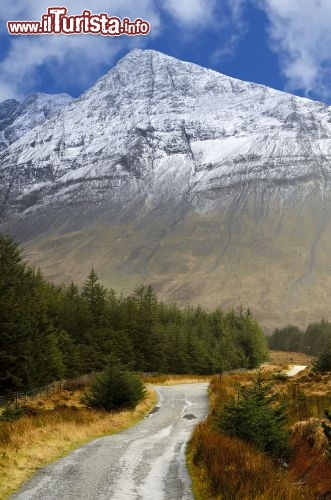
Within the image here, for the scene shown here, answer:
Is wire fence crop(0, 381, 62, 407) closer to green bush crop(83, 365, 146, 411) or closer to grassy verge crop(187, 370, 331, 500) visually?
green bush crop(83, 365, 146, 411)

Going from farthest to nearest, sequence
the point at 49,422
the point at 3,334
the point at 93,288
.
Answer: the point at 93,288, the point at 3,334, the point at 49,422

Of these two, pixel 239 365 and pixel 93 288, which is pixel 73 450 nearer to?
pixel 93 288

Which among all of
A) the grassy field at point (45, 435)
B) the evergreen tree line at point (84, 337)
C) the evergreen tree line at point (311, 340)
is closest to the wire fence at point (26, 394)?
the evergreen tree line at point (84, 337)

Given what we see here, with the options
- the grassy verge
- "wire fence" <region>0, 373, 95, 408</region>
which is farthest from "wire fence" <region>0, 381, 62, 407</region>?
the grassy verge

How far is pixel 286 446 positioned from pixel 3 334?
87.1ft

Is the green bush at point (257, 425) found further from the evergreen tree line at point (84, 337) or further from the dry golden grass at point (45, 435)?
the evergreen tree line at point (84, 337)

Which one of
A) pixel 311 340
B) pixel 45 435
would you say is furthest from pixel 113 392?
pixel 311 340

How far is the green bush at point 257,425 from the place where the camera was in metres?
16.5

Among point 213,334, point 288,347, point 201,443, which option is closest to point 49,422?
point 201,443

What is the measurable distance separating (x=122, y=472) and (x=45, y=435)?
4.63m

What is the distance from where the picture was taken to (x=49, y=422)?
20.7m

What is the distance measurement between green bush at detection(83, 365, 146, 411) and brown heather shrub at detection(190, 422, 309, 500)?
11.4 meters

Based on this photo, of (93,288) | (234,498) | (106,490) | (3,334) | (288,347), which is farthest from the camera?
(288,347)

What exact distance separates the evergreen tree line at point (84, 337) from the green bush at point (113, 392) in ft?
3.88
